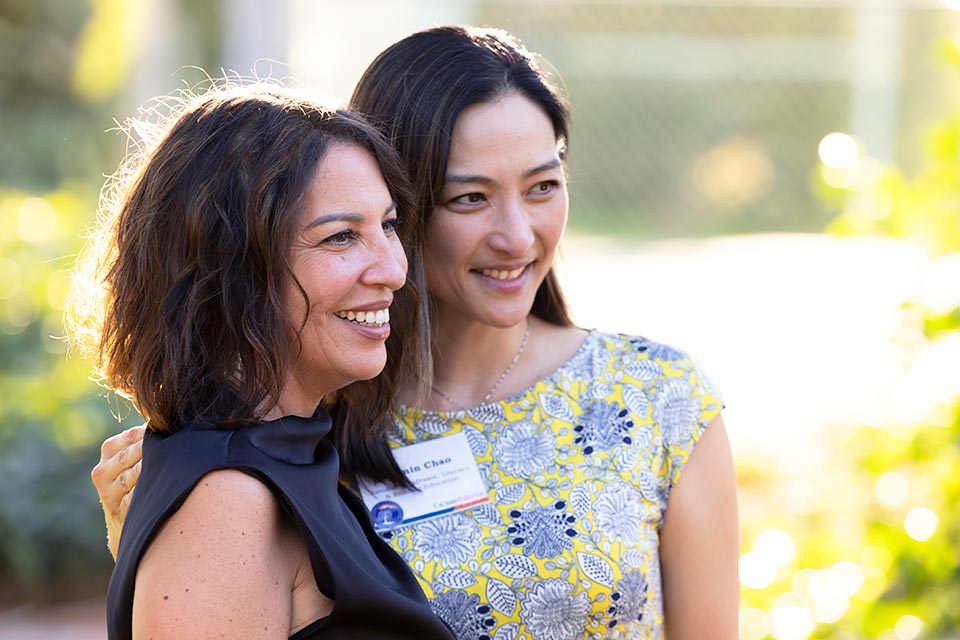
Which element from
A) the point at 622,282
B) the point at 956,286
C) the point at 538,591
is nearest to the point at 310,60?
the point at 622,282

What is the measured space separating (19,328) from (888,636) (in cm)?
402

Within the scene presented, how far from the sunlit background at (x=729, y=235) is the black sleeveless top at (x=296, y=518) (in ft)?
2.20

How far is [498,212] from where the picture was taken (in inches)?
83.7

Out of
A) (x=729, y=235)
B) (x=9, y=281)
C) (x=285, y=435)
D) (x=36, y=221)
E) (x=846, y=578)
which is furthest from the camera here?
(x=729, y=235)

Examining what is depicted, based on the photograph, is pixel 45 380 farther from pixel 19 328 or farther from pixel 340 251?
pixel 340 251

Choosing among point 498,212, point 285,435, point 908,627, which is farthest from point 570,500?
point 908,627

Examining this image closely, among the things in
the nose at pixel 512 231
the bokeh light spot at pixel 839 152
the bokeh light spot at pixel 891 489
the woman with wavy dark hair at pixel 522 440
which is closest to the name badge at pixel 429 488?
the woman with wavy dark hair at pixel 522 440

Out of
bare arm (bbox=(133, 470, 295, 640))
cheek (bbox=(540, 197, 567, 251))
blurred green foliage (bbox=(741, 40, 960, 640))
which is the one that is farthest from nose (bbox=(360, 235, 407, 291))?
blurred green foliage (bbox=(741, 40, 960, 640))

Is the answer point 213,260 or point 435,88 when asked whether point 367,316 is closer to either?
point 213,260

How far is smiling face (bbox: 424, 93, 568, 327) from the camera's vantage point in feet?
6.90

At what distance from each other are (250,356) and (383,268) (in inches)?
8.7

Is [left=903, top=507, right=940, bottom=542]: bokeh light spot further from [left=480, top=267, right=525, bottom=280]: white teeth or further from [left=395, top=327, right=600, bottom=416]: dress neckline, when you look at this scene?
[left=480, top=267, right=525, bottom=280]: white teeth

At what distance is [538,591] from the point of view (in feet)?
6.56

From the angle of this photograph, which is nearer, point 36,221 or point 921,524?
point 921,524
